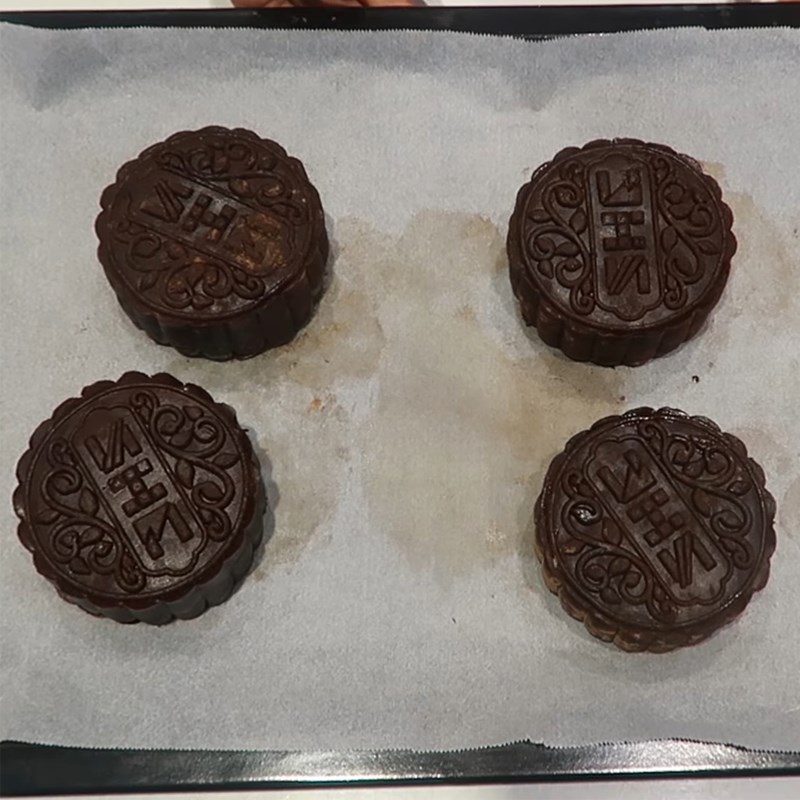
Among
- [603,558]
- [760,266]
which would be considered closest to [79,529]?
[603,558]

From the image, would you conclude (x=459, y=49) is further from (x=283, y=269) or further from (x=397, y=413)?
(x=397, y=413)

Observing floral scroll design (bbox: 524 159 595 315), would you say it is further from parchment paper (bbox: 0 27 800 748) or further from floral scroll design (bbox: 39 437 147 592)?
floral scroll design (bbox: 39 437 147 592)

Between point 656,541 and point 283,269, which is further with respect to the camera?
point 283,269

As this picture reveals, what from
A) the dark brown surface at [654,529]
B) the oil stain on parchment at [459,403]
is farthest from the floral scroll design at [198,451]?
the dark brown surface at [654,529]

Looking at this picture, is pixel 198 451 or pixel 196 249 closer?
pixel 198 451

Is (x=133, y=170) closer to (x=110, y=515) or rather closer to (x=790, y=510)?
(x=110, y=515)

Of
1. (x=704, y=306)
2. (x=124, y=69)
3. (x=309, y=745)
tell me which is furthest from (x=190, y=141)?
(x=309, y=745)

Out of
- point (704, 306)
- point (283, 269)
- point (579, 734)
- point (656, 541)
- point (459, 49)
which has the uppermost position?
point (459, 49)
